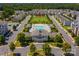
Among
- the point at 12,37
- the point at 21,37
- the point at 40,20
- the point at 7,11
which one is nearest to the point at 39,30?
the point at 40,20

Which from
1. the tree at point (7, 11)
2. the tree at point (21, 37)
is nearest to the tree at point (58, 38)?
the tree at point (21, 37)

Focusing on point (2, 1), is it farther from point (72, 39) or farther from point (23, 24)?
point (72, 39)

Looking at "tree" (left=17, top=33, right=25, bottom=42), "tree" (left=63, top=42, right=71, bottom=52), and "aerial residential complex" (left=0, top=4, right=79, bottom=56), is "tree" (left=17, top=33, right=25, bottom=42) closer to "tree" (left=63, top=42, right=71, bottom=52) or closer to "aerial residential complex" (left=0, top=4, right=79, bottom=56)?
"aerial residential complex" (left=0, top=4, right=79, bottom=56)

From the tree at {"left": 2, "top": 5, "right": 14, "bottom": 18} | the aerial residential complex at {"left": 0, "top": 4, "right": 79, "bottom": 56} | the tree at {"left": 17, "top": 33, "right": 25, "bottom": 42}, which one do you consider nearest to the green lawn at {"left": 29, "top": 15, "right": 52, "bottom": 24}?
the aerial residential complex at {"left": 0, "top": 4, "right": 79, "bottom": 56}

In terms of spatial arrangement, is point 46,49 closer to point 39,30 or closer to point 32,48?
point 32,48

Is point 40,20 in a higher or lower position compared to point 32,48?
higher

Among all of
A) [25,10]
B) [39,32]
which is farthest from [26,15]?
[39,32]

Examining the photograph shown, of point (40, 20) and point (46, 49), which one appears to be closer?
point (46, 49)

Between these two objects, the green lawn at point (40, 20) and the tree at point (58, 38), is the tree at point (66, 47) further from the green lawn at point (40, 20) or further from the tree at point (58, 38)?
the green lawn at point (40, 20)
